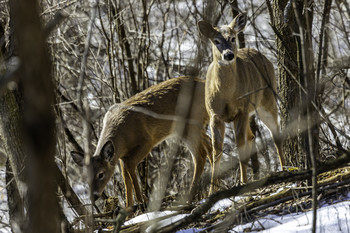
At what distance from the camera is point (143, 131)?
8.52m

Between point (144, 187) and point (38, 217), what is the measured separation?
783cm

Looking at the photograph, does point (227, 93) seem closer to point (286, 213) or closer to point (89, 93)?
point (286, 213)

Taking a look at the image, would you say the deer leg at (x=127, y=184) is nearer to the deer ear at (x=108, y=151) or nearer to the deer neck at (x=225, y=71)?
the deer ear at (x=108, y=151)

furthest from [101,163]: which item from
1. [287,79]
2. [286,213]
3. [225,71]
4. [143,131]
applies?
[286,213]

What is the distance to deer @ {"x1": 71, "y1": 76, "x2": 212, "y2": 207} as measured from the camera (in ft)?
26.7

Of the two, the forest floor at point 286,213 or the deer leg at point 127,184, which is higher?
the deer leg at point 127,184

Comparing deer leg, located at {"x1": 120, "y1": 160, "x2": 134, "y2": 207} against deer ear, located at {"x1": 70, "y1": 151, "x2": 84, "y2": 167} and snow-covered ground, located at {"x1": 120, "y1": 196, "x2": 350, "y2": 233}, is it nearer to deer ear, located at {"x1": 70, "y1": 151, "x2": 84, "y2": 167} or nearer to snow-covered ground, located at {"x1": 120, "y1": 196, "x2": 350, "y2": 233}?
deer ear, located at {"x1": 70, "y1": 151, "x2": 84, "y2": 167}

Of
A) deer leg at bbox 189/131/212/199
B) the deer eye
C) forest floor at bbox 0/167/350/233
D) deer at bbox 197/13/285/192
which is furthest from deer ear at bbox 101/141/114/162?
forest floor at bbox 0/167/350/233

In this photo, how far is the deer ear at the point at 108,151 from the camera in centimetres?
796

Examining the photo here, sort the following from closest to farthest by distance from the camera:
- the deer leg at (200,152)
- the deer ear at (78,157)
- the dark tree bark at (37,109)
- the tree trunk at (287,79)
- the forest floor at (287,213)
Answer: the dark tree bark at (37,109) → the forest floor at (287,213) → the tree trunk at (287,79) → the deer ear at (78,157) → the deer leg at (200,152)

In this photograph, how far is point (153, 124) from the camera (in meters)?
8.58

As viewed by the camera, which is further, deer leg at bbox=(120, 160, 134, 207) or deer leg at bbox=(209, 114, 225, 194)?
deer leg at bbox=(120, 160, 134, 207)

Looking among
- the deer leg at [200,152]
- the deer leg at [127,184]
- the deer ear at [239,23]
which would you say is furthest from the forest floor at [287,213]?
the deer leg at [200,152]

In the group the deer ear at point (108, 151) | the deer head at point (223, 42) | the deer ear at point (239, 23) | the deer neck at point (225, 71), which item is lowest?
the deer ear at point (108, 151)
